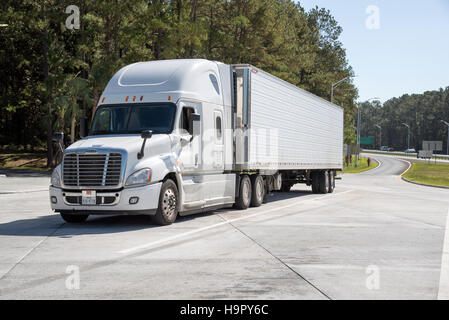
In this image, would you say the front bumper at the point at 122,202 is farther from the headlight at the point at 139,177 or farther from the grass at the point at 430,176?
the grass at the point at 430,176

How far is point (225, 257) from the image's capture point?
909cm

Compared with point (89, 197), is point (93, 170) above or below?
above

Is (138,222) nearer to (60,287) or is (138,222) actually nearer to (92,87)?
(60,287)

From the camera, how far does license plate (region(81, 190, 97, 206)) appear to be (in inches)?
488

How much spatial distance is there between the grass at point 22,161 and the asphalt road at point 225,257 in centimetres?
3666

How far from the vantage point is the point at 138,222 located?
14133 millimetres

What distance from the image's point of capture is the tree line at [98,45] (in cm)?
4122

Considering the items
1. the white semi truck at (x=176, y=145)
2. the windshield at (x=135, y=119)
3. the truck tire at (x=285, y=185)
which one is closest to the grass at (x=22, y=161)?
→ the truck tire at (x=285, y=185)

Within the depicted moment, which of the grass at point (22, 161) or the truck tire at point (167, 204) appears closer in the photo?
the truck tire at point (167, 204)

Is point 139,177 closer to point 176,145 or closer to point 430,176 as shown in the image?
point 176,145

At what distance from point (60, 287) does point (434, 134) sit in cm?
18117

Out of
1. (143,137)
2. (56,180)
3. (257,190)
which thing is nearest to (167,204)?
(143,137)

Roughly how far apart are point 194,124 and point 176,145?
0.93 m

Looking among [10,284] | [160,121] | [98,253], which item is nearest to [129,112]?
[160,121]
